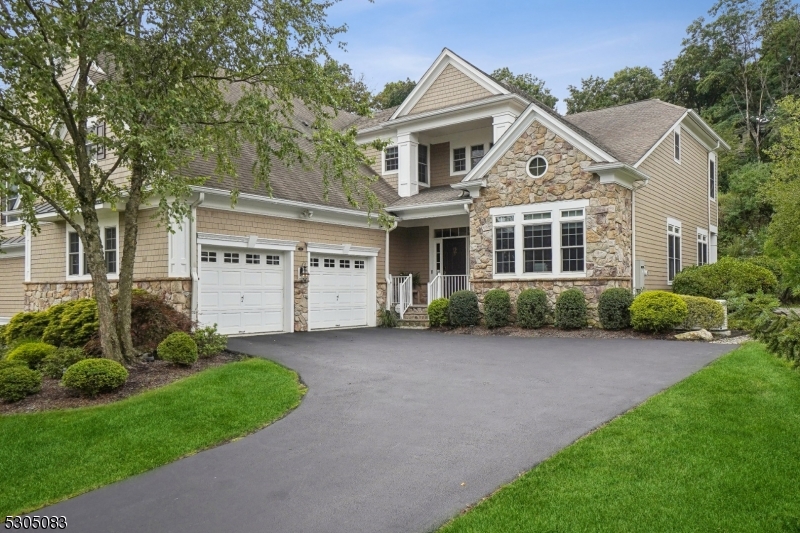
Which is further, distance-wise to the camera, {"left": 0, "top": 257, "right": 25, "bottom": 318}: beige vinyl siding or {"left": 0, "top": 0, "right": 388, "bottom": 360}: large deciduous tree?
{"left": 0, "top": 257, "right": 25, "bottom": 318}: beige vinyl siding

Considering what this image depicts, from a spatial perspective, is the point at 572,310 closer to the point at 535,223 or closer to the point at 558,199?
the point at 535,223

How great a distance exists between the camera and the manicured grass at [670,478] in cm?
392

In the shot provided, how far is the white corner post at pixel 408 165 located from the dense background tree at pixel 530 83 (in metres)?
20.9

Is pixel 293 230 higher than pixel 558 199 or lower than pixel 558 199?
lower

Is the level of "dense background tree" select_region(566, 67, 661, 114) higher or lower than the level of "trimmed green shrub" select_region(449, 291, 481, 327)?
higher

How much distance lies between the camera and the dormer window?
20.8 m

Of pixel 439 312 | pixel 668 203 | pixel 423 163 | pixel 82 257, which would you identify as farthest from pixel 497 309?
pixel 82 257

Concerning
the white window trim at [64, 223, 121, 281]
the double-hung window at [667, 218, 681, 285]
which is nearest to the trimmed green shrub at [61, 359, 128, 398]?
the white window trim at [64, 223, 121, 281]

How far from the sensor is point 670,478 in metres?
4.58

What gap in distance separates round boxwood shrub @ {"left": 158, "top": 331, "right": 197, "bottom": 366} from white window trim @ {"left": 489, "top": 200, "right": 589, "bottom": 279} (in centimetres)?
917

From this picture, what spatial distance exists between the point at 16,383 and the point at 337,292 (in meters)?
9.56

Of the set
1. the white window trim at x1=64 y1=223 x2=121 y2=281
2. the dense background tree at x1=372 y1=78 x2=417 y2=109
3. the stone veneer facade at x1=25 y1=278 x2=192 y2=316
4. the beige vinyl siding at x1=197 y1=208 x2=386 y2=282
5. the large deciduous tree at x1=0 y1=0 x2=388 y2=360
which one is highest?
the dense background tree at x1=372 y1=78 x2=417 y2=109

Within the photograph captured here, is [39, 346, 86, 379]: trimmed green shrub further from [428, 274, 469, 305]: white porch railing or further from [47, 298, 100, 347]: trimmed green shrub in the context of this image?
[428, 274, 469, 305]: white porch railing

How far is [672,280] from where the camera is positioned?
1752 cm
